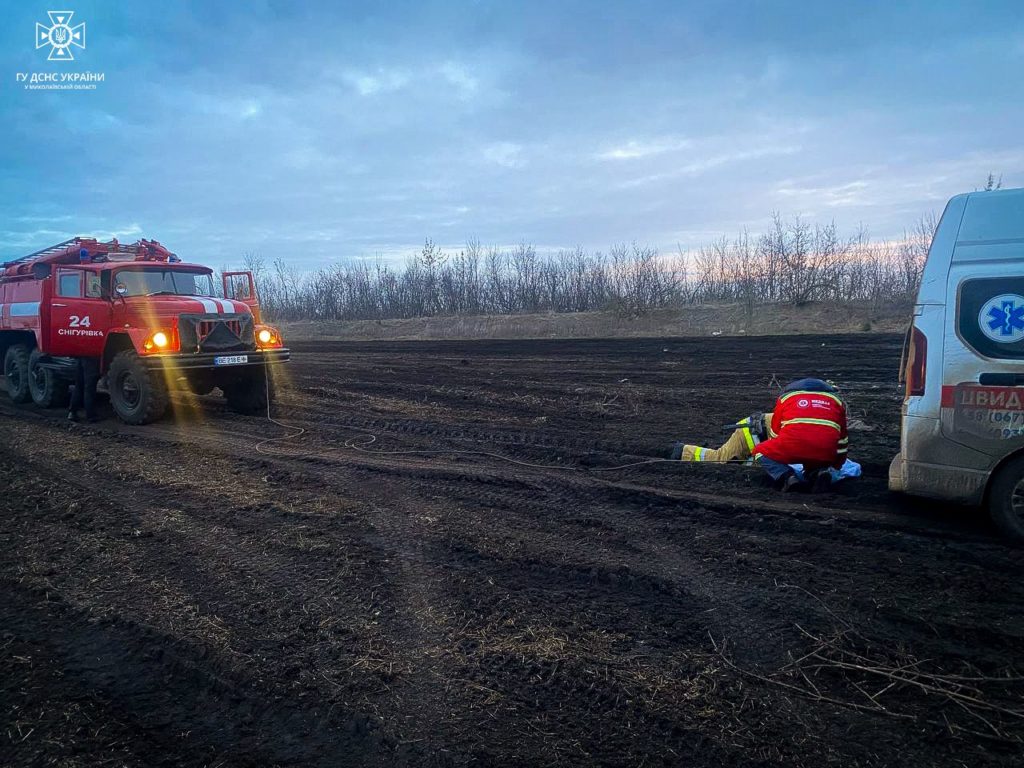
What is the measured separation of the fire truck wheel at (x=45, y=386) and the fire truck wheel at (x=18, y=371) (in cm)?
26

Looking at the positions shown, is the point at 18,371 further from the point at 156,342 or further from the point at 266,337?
the point at 266,337

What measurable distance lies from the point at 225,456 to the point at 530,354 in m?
11.9

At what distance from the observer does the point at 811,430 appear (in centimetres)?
549

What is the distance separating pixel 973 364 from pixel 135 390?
10.3 meters

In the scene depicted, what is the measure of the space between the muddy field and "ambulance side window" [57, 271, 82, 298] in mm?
3813

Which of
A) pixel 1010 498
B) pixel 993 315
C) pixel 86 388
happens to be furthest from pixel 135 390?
pixel 1010 498

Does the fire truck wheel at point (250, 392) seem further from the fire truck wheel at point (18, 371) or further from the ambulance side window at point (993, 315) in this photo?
the ambulance side window at point (993, 315)

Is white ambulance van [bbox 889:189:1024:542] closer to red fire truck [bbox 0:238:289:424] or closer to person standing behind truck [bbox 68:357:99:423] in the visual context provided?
red fire truck [bbox 0:238:289:424]

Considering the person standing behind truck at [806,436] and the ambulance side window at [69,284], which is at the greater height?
the ambulance side window at [69,284]

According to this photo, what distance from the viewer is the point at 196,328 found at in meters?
9.62

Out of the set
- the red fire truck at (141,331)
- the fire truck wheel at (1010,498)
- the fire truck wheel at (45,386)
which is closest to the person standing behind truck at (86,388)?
the red fire truck at (141,331)

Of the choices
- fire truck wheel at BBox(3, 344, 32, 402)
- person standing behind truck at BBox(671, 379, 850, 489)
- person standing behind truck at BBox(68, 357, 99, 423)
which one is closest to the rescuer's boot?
person standing behind truck at BBox(671, 379, 850, 489)

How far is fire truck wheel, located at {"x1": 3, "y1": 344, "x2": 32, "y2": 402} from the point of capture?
11.7 metres

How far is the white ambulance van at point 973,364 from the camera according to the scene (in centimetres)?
432
